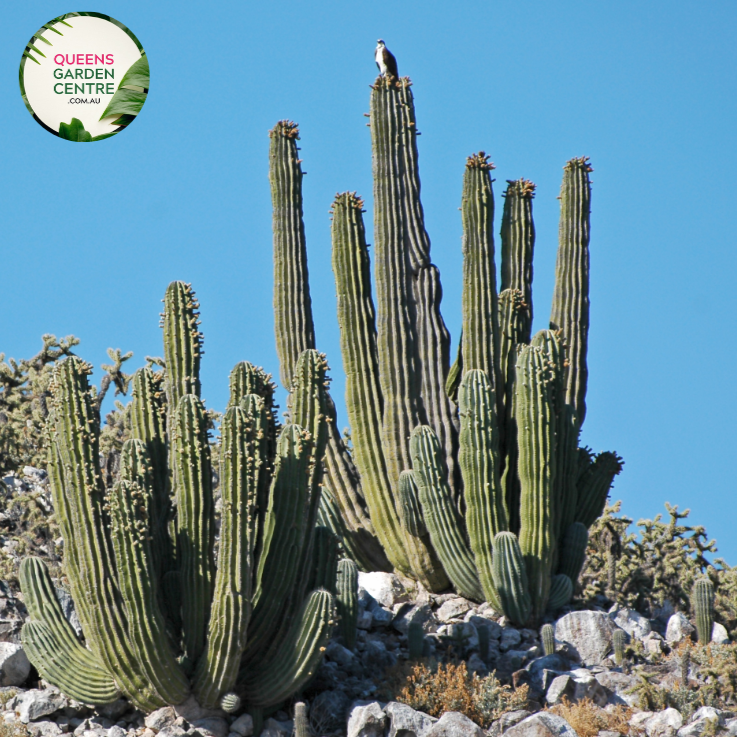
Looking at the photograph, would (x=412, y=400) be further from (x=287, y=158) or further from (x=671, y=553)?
(x=671, y=553)

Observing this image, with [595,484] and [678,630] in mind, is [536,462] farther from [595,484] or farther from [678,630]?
[678,630]

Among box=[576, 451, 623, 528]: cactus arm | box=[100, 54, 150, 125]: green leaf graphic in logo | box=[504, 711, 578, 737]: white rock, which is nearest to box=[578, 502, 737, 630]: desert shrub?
box=[576, 451, 623, 528]: cactus arm

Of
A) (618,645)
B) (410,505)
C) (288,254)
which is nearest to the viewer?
(618,645)

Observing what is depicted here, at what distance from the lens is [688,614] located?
37.9 feet

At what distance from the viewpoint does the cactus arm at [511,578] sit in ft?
31.4

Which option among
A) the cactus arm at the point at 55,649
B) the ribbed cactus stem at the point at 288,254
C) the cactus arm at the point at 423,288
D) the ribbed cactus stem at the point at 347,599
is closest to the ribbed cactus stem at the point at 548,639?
the ribbed cactus stem at the point at 347,599

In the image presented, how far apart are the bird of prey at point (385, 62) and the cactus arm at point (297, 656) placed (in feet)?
17.7

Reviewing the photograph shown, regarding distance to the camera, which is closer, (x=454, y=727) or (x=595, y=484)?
(x=454, y=727)

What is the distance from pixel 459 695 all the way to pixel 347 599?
3.90 ft

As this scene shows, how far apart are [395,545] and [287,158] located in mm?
3680

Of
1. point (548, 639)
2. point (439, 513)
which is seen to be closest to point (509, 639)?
point (548, 639)

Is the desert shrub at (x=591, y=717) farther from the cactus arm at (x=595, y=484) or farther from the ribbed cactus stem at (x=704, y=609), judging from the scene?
the cactus arm at (x=595, y=484)

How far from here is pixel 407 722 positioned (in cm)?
789

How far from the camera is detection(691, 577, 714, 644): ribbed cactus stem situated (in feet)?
32.0
